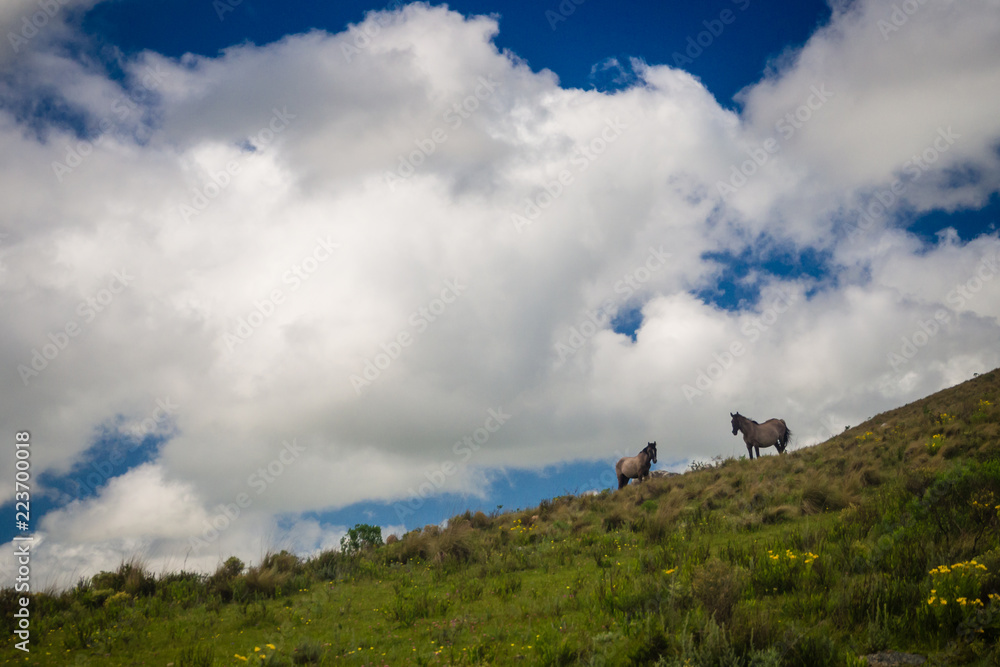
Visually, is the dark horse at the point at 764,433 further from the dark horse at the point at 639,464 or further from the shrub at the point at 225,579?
the shrub at the point at 225,579

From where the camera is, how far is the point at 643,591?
770cm

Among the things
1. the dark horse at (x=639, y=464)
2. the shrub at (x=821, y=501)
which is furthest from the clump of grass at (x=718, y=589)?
the dark horse at (x=639, y=464)

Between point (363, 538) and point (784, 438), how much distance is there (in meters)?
25.3

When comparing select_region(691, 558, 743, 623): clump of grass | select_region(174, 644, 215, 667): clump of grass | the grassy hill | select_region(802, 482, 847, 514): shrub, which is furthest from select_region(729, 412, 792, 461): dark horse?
select_region(174, 644, 215, 667): clump of grass

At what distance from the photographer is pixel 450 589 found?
35.5 feet

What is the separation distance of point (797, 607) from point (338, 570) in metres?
10.7

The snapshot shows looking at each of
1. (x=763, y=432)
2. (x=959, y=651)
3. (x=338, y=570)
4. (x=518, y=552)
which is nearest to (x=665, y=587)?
(x=959, y=651)

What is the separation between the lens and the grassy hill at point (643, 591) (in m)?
5.94

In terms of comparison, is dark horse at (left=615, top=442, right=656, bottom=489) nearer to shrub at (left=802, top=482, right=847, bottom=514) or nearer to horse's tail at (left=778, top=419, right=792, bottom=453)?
horse's tail at (left=778, top=419, right=792, bottom=453)

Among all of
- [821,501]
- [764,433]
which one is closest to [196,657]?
[821,501]

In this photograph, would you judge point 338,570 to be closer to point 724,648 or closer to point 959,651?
point 724,648

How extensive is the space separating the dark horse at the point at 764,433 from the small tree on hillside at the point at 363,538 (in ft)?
73.3

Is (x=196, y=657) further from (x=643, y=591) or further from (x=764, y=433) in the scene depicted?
(x=764, y=433)

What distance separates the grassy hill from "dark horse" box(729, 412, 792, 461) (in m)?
14.8
